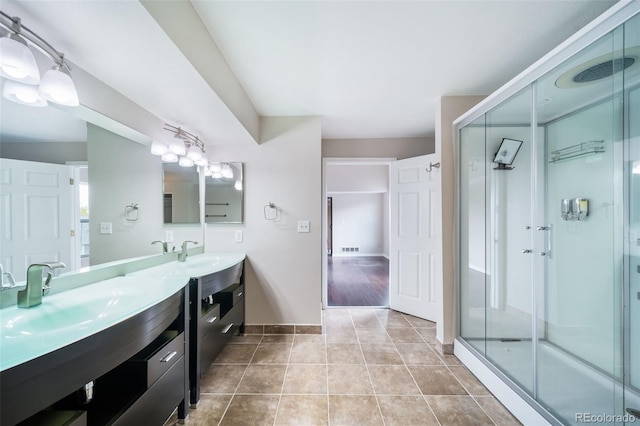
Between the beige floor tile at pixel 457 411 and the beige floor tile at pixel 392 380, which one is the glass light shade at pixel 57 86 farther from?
the beige floor tile at pixel 457 411

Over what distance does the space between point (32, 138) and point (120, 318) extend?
1026mm

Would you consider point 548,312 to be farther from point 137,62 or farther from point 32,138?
point 32,138

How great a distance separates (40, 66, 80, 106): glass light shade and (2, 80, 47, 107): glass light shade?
0.21ft

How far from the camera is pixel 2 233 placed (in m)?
0.99

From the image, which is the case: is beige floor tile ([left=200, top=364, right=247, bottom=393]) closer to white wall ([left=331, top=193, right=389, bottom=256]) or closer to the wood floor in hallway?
the wood floor in hallway

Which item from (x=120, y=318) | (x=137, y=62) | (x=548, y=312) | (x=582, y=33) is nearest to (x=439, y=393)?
(x=548, y=312)

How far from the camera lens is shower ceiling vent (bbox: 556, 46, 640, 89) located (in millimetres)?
1133

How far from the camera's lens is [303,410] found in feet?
4.83

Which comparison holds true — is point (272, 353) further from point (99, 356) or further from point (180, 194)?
point (180, 194)

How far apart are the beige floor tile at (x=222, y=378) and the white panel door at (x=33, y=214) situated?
1.24 m

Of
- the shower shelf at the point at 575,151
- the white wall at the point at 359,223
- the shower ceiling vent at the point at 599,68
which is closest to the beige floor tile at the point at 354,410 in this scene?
the shower shelf at the point at 575,151

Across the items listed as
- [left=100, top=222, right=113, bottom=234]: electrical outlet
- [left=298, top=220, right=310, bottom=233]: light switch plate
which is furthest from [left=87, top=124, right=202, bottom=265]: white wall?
[left=298, top=220, right=310, bottom=233]: light switch plate

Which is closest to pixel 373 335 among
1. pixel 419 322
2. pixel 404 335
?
pixel 404 335

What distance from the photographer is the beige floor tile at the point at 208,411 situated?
139 cm
